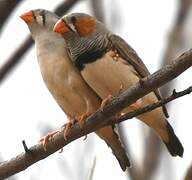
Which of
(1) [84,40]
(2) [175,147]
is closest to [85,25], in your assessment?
(1) [84,40]

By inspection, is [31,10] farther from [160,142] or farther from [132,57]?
[160,142]

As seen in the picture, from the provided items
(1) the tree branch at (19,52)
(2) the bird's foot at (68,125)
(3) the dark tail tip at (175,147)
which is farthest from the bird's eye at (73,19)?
(3) the dark tail tip at (175,147)

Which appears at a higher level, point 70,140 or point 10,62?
point 10,62

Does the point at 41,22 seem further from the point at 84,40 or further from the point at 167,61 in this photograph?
the point at 167,61

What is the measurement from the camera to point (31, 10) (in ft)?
12.3

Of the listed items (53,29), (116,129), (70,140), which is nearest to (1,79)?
(70,140)

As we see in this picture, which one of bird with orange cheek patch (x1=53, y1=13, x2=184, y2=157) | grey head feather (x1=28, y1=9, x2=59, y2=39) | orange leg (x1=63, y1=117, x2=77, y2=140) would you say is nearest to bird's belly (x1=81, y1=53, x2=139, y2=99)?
bird with orange cheek patch (x1=53, y1=13, x2=184, y2=157)

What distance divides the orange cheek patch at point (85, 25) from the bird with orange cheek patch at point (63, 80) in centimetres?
14

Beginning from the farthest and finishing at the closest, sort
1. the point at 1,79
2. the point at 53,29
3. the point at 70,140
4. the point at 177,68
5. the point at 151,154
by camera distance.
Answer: the point at 53,29, the point at 151,154, the point at 70,140, the point at 1,79, the point at 177,68

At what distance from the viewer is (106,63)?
316 cm

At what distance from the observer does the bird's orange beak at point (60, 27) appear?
3.42 metres

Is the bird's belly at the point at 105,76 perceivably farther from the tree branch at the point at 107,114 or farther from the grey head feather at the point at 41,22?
the grey head feather at the point at 41,22

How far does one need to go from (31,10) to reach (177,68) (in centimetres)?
182

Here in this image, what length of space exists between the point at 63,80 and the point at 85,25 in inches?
18.8
